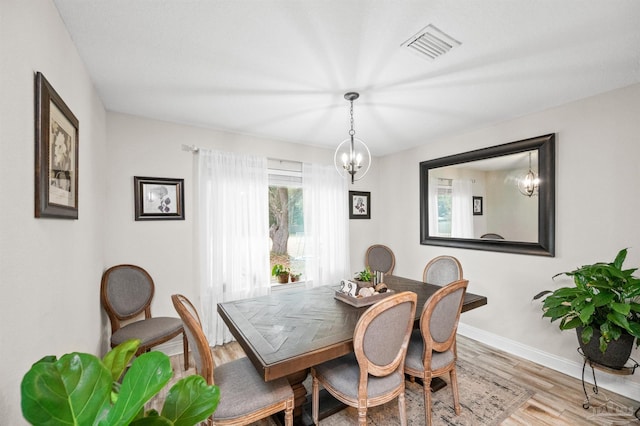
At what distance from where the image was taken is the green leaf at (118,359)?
0.75 meters

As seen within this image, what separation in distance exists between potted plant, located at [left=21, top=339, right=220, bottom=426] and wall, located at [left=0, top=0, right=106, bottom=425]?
0.51 m

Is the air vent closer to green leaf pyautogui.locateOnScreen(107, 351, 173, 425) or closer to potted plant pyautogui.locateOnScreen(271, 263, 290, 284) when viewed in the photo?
green leaf pyautogui.locateOnScreen(107, 351, 173, 425)

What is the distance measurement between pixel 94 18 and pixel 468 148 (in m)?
3.69

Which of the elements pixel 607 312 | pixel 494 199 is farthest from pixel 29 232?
pixel 494 199

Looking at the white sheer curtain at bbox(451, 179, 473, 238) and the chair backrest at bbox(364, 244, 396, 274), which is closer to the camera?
the white sheer curtain at bbox(451, 179, 473, 238)

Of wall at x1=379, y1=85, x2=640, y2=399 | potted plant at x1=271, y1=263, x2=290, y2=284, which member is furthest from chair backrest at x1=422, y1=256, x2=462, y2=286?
potted plant at x1=271, y1=263, x2=290, y2=284

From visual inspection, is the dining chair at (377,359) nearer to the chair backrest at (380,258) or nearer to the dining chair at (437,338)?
the dining chair at (437,338)

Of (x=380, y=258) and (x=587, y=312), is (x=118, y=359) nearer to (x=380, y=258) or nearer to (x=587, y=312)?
(x=587, y=312)

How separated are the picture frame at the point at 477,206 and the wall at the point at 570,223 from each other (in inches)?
18.8

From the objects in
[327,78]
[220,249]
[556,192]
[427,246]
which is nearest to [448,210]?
[427,246]

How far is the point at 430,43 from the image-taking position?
169cm

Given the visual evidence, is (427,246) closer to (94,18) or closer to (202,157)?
(202,157)

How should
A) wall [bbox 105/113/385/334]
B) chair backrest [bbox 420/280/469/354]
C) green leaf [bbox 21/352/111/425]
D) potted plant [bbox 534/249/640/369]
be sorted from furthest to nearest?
wall [bbox 105/113/385/334] < potted plant [bbox 534/249/640/369] < chair backrest [bbox 420/280/469/354] < green leaf [bbox 21/352/111/425]

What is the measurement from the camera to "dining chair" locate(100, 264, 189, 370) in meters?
2.32
